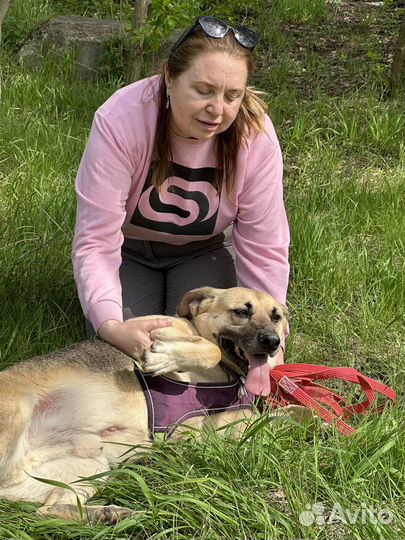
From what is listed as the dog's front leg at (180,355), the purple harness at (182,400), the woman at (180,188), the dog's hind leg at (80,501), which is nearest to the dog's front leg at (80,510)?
the dog's hind leg at (80,501)

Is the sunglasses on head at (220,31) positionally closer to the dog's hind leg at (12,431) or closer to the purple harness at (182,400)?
the purple harness at (182,400)

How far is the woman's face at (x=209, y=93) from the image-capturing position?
3.74 meters

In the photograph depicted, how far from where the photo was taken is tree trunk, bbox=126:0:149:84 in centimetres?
685

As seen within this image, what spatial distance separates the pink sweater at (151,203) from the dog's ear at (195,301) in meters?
0.31

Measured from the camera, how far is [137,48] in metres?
7.00

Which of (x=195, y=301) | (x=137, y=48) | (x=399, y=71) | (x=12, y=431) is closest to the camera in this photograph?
(x=12, y=431)

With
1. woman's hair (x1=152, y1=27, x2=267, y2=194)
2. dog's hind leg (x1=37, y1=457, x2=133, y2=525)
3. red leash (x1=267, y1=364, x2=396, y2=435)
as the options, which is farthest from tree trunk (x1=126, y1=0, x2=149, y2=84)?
dog's hind leg (x1=37, y1=457, x2=133, y2=525)

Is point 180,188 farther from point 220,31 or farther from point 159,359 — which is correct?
point 159,359

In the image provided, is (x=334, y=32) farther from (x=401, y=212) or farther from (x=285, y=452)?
(x=285, y=452)

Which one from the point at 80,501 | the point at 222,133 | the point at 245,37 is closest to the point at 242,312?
the point at 222,133

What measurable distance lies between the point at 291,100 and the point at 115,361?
416 centimetres

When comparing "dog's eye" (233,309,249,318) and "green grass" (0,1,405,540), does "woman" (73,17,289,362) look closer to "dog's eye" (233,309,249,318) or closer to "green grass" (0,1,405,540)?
"dog's eye" (233,309,249,318)

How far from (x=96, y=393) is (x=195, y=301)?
71 cm

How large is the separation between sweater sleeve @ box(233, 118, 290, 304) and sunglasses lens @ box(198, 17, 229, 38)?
64cm
